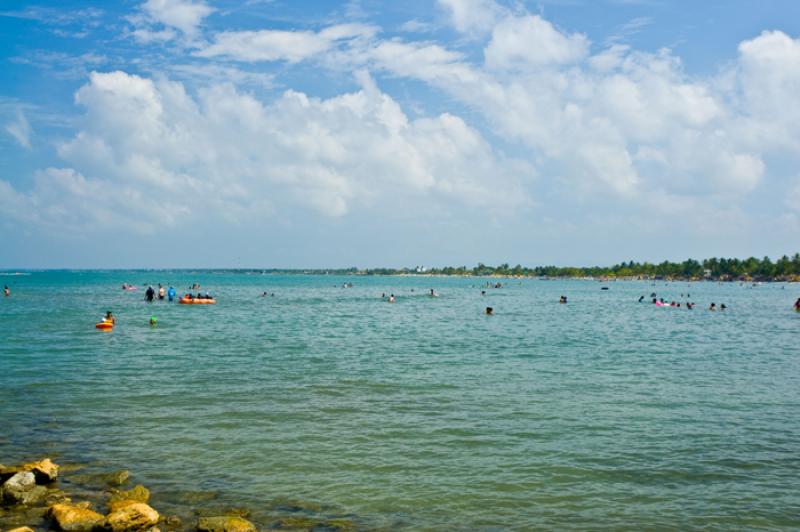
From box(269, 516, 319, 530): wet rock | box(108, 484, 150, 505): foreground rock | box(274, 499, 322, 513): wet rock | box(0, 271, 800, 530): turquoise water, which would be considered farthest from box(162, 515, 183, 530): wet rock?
box(274, 499, 322, 513): wet rock

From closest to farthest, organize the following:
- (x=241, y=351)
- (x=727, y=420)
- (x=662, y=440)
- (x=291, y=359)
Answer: (x=662, y=440)
(x=727, y=420)
(x=291, y=359)
(x=241, y=351)

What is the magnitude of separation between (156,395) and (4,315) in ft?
155

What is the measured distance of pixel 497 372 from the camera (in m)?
29.0

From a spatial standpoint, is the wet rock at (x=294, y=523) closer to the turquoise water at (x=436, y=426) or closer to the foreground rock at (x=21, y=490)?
the turquoise water at (x=436, y=426)

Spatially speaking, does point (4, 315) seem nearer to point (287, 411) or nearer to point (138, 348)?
point (138, 348)

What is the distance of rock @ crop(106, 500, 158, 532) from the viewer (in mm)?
11141

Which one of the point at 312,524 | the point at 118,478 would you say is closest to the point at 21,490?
the point at 118,478

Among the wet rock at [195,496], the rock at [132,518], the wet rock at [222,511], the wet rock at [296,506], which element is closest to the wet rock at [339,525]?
the wet rock at [296,506]

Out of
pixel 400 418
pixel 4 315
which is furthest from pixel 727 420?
pixel 4 315

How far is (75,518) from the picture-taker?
11.4 meters

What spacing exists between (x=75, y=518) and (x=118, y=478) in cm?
266

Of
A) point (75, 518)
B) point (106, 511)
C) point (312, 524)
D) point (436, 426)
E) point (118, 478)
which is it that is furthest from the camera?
point (436, 426)

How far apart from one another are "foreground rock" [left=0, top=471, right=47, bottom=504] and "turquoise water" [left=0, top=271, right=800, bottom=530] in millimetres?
2219

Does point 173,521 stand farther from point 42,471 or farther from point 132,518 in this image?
point 42,471
